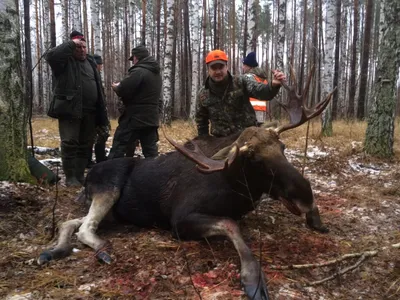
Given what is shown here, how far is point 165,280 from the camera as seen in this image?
9.24 ft

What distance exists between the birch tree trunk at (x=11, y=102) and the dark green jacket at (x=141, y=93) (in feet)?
4.97

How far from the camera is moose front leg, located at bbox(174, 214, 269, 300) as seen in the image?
2.64 metres

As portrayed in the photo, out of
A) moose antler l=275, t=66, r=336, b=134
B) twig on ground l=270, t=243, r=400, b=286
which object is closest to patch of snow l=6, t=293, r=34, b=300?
twig on ground l=270, t=243, r=400, b=286

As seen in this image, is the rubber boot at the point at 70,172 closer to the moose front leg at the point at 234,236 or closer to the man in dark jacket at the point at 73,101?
the man in dark jacket at the point at 73,101

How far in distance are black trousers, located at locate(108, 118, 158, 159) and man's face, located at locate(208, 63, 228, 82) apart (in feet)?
5.77

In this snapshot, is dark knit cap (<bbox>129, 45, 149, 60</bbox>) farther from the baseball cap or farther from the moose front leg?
the moose front leg

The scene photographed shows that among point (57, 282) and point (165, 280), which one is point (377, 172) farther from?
point (57, 282)

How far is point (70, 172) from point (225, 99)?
2.55 m

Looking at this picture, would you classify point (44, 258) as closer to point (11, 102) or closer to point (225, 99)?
point (11, 102)

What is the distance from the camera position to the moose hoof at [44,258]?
317cm

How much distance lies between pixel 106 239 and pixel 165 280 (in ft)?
3.64

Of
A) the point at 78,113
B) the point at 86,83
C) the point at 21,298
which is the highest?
the point at 86,83

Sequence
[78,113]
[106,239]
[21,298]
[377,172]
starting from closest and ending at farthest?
1. [21,298]
2. [106,239]
3. [78,113]
4. [377,172]

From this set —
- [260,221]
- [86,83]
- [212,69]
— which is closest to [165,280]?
[260,221]
